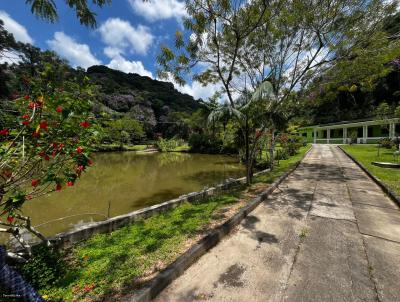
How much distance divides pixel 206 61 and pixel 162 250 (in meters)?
6.32

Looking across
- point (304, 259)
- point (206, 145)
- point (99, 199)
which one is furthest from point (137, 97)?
point (304, 259)

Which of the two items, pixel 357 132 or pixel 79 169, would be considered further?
pixel 357 132

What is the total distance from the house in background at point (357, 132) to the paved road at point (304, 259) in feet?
63.4

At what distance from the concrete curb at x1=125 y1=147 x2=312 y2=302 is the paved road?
8 cm

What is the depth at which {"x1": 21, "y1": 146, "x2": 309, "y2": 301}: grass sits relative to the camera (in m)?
2.44

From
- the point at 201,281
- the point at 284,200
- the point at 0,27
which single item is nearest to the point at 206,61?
the point at 284,200

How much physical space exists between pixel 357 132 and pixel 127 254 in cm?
3560

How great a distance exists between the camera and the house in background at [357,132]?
2347 centimetres

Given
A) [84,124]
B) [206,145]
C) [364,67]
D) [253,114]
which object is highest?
[364,67]

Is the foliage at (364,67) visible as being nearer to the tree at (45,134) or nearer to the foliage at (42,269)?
the tree at (45,134)

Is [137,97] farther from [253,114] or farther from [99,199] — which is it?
[253,114]

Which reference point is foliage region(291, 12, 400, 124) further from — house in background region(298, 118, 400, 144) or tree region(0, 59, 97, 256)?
house in background region(298, 118, 400, 144)

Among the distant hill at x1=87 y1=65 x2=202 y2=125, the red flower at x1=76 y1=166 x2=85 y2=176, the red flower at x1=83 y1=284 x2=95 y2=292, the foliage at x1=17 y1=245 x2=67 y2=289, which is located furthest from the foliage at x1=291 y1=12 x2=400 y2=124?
the distant hill at x1=87 y1=65 x2=202 y2=125

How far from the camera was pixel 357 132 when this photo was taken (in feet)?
95.9
